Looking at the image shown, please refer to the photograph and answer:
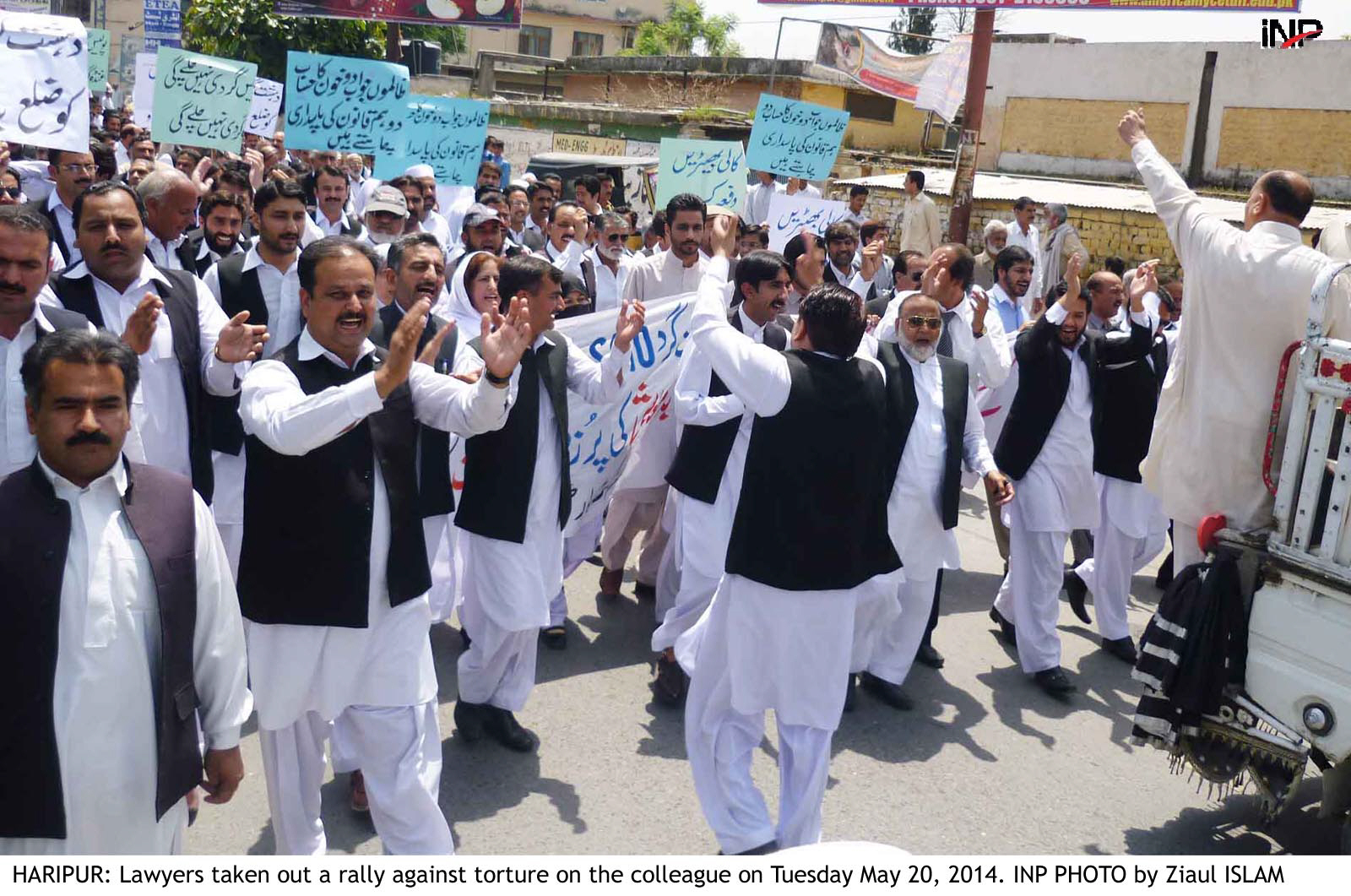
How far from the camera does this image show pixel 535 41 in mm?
62031

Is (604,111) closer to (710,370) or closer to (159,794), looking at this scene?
(710,370)

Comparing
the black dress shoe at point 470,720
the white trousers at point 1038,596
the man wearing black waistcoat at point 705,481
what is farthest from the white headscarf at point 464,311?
the white trousers at point 1038,596

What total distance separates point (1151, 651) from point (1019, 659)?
79.4 inches

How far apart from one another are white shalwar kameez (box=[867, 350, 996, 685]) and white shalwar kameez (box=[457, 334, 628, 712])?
4.46 feet

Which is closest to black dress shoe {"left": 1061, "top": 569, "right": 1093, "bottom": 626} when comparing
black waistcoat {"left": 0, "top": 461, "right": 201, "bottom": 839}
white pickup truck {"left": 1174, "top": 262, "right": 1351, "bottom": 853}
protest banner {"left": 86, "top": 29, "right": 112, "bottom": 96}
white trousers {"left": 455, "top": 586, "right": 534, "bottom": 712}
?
white pickup truck {"left": 1174, "top": 262, "right": 1351, "bottom": 853}

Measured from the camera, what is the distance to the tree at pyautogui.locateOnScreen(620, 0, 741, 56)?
61.8 meters

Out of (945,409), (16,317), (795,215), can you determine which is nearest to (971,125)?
(795,215)

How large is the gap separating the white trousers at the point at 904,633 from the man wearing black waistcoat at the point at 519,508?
5.34ft

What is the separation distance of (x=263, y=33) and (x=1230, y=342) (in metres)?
22.4

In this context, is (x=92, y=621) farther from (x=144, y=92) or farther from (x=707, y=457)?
(x=144, y=92)

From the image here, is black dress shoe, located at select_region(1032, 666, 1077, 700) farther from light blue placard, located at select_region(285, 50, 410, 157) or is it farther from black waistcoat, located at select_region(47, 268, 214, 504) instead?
light blue placard, located at select_region(285, 50, 410, 157)

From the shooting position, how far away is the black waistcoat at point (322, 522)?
3504mm

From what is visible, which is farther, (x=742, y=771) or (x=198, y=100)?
(x=198, y=100)
